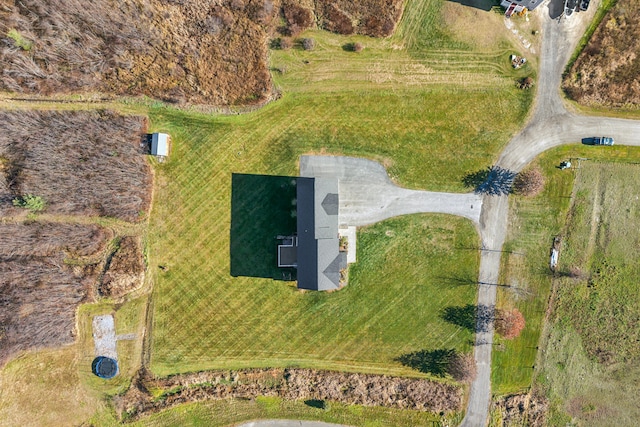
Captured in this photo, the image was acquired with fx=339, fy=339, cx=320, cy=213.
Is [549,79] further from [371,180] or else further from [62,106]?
[62,106]

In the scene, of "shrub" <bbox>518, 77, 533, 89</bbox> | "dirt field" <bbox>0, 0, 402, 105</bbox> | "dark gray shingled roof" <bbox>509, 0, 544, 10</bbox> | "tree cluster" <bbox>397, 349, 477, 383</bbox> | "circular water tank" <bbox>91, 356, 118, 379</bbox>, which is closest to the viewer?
→ "dirt field" <bbox>0, 0, 402, 105</bbox>

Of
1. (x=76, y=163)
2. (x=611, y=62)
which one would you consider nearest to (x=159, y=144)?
(x=76, y=163)

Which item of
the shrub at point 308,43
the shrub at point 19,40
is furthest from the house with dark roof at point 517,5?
the shrub at point 19,40

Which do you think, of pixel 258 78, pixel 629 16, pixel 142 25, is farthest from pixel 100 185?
pixel 629 16

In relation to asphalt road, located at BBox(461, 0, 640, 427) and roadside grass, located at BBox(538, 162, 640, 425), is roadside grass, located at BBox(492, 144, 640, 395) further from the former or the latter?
roadside grass, located at BBox(538, 162, 640, 425)

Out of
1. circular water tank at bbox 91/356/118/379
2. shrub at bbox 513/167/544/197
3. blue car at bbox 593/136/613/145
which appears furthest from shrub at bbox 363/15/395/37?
circular water tank at bbox 91/356/118/379

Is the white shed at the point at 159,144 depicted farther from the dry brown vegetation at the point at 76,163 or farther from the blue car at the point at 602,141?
the blue car at the point at 602,141
